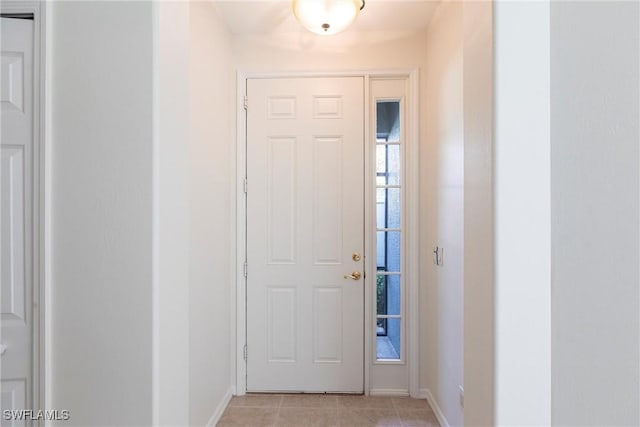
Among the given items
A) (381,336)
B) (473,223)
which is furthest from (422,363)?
(473,223)

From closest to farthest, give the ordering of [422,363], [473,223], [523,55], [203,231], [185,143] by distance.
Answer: [523,55] → [473,223] → [185,143] → [203,231] → [422,363]

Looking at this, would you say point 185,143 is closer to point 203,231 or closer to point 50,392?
point 203,231

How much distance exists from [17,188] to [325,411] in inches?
82.0

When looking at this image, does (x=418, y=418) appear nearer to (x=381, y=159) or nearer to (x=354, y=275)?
(x=354, y=275)

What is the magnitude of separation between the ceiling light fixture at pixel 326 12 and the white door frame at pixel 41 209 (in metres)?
1.24

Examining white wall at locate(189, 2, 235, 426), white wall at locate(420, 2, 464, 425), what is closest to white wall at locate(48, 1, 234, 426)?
white wall at locate(189, 2, 235, 426)

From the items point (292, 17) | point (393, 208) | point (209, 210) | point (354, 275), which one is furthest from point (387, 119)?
point (209, 210)

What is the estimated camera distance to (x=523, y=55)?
2.95ft

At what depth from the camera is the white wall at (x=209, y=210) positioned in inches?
72.2

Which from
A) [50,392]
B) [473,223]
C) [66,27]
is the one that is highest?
[66,27]

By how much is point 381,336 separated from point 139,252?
6.38 ft

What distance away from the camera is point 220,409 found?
221 cm

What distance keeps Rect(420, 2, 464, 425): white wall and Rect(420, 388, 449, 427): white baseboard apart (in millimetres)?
36

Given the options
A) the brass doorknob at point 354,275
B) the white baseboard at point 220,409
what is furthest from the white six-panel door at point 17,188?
the brass doorknob at point 354,275
